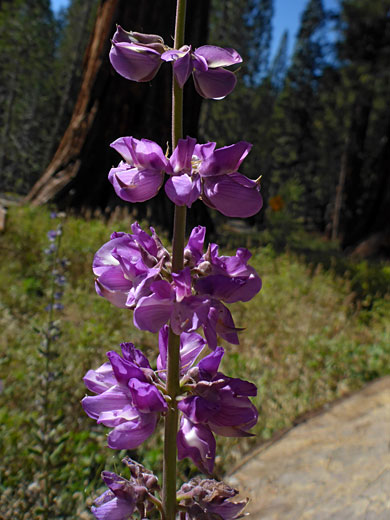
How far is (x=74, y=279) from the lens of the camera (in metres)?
5.35

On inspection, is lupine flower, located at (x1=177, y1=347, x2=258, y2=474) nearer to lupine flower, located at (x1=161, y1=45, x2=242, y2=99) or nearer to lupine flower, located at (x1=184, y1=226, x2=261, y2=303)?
lupine flower, located at (x1=184, y1=226, x2=261, y2=303)

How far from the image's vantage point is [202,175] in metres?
0.91

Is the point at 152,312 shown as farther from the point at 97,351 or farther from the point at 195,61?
the point at 97,351

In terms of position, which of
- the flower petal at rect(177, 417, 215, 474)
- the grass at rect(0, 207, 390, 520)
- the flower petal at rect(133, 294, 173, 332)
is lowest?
the grass at rect(0, 207, 390, 520)

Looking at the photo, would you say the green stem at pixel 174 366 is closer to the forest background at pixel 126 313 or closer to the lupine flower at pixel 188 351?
the lupine flower at pixel 188 351

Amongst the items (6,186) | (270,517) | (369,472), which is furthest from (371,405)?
(6,186)

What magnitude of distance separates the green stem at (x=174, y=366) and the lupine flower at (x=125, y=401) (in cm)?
5

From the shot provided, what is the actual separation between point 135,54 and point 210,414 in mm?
739

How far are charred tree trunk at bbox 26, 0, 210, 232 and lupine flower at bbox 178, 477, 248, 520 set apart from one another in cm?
657

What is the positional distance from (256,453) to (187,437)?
1903mm

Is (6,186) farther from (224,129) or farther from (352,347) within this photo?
(352,347)

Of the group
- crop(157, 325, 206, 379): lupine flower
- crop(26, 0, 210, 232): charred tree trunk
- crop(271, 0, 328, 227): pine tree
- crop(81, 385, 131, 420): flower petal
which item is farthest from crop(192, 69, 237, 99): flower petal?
crop(271, 0, 328, 227): pine tree

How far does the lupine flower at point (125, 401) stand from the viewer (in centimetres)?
89

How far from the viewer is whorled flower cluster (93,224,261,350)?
863mm
